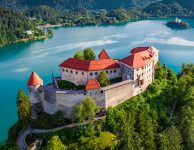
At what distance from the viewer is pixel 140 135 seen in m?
48.0

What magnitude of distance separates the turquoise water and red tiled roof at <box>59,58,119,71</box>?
1926 cm

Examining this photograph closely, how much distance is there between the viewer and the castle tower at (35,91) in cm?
5466

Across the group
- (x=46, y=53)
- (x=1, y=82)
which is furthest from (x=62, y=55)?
(x=1, y=82)

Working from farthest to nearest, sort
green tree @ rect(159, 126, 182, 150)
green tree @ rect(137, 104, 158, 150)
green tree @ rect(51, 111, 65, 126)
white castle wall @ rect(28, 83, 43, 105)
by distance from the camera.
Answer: white castle wall @ rect(28, 83, 43, 105), green tree @ rect(51, 111, 65, 126), green tree @ rect(137, 104, 158, 150), green tree @ rect(159, 126, 182, 150)

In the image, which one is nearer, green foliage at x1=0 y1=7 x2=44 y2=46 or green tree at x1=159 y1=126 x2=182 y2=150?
green tree at x1=159 y1=126 x2=182 y2=150

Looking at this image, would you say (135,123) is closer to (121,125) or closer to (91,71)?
(121,125)

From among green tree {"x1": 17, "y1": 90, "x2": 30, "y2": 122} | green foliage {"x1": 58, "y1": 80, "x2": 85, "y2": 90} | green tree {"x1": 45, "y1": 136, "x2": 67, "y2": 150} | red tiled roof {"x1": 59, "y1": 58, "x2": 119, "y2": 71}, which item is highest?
red tiled roof {"x1": 59, "y1": 58, "x2": 119, "y2": 71}

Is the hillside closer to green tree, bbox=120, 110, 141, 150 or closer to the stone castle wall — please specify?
the stone castle wall

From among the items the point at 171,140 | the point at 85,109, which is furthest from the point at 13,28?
the point at 171,140

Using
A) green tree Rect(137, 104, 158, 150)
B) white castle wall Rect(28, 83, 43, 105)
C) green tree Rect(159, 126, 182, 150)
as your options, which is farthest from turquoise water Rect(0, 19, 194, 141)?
green tree Rect(159, 126, 182, 150)

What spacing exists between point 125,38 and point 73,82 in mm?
79355

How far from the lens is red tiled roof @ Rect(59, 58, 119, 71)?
54438 millimetres

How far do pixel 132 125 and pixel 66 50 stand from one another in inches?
2838

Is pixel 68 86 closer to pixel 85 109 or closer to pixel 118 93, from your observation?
pixel 85 109
